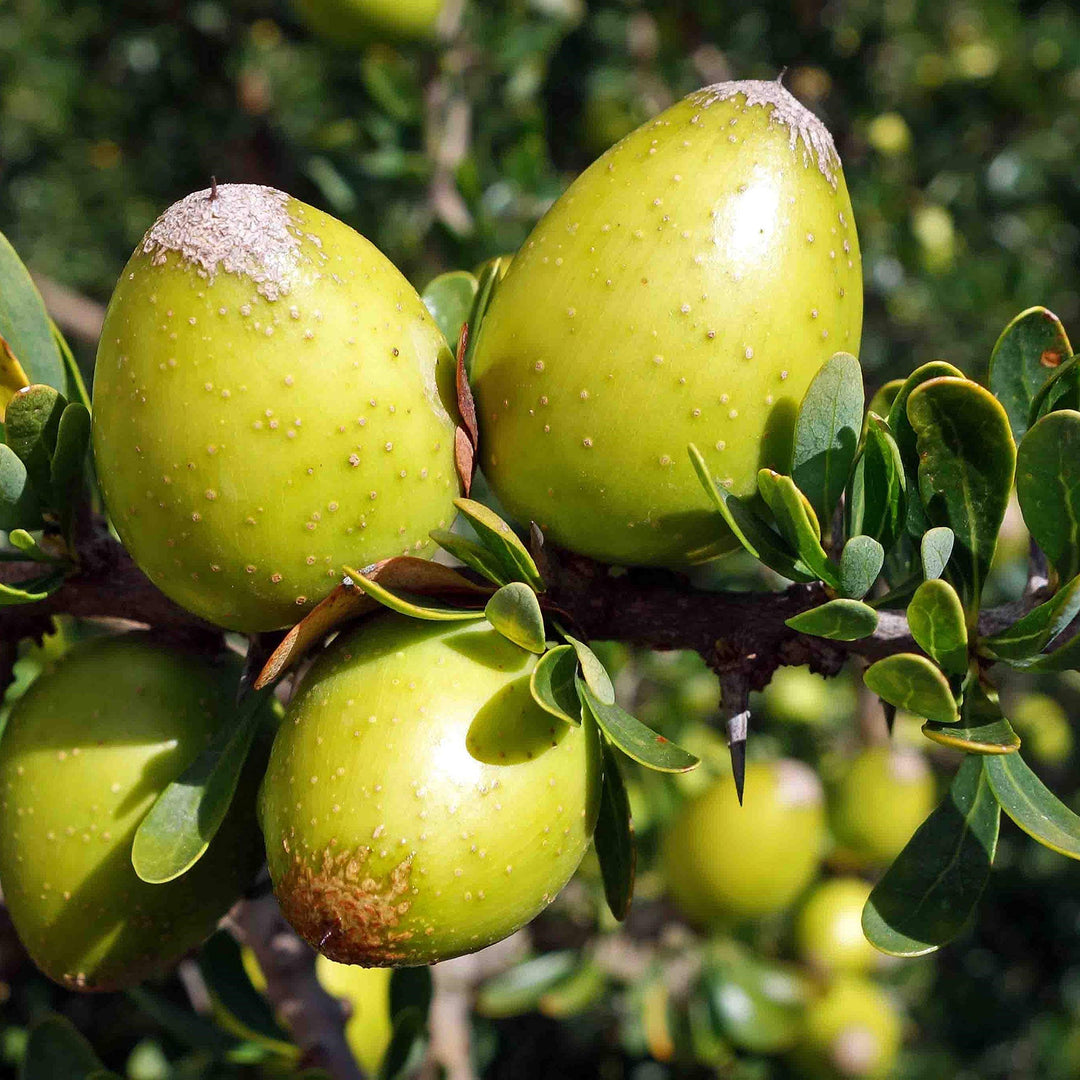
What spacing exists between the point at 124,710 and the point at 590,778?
0.52 metres

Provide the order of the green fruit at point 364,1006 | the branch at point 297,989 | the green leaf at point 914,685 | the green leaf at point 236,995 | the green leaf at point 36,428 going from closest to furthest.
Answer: the green leaf at point 914,685
the green leaf at point 36,428
the branch at point 297,989
the green leaf at point 236,995
the green fruit at point 364,1006

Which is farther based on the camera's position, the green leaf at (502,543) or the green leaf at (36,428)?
the green leaf at (36,428)

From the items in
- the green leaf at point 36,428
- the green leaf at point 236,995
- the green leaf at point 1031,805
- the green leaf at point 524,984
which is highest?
the green leaf at point 36,428

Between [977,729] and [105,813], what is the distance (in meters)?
0.88

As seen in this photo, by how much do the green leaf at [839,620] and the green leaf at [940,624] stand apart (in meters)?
0.04

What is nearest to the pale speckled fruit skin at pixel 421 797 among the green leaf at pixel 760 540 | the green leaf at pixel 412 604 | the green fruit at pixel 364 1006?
the green leaf at pixel 412 604

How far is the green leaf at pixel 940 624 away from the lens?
953 mm

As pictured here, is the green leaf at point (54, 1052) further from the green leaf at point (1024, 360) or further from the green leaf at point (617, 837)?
the green leaf at point (1024, 360)

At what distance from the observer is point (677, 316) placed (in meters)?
1.03

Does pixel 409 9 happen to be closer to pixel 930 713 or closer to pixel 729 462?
pixel 729 462

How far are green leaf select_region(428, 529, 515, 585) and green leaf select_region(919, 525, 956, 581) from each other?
1.29 ft

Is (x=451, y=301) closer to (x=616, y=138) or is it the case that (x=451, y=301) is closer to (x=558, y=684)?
(x=558, y=684)

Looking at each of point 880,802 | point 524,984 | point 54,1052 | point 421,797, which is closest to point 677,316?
point 421,797

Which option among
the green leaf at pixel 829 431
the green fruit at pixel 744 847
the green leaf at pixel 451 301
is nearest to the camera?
the green leaf at pixel 829 431
